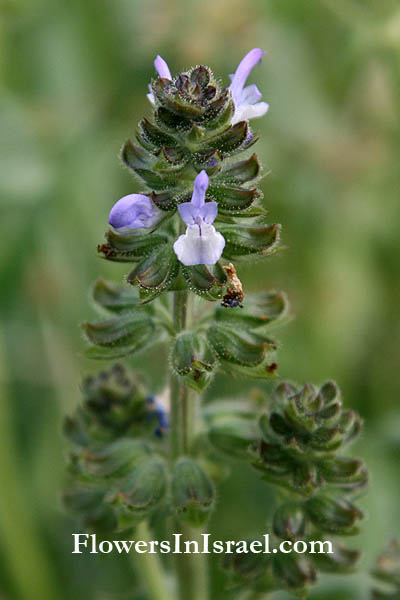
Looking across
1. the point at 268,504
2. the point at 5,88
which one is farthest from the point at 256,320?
the point at 5,88

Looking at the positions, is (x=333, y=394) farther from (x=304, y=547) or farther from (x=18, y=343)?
(x=18, y=343)

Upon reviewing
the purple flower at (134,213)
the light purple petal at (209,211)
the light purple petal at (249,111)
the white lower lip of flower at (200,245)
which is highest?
the light purple petal at (249,111)

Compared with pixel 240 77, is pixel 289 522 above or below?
below

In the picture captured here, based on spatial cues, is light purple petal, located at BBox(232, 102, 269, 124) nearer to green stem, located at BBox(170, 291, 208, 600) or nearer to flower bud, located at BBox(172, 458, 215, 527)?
green stem, located at BBox(170, 291, 208, 600)

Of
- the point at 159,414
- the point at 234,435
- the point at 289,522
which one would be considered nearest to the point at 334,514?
the point at 289,522

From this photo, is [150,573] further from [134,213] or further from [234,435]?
[134,213]

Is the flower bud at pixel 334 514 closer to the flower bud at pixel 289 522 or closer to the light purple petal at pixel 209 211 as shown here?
the flower bud at pixel 289 522

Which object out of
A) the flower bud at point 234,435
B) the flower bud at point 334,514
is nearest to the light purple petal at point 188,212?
the flower bud at point 234,435
